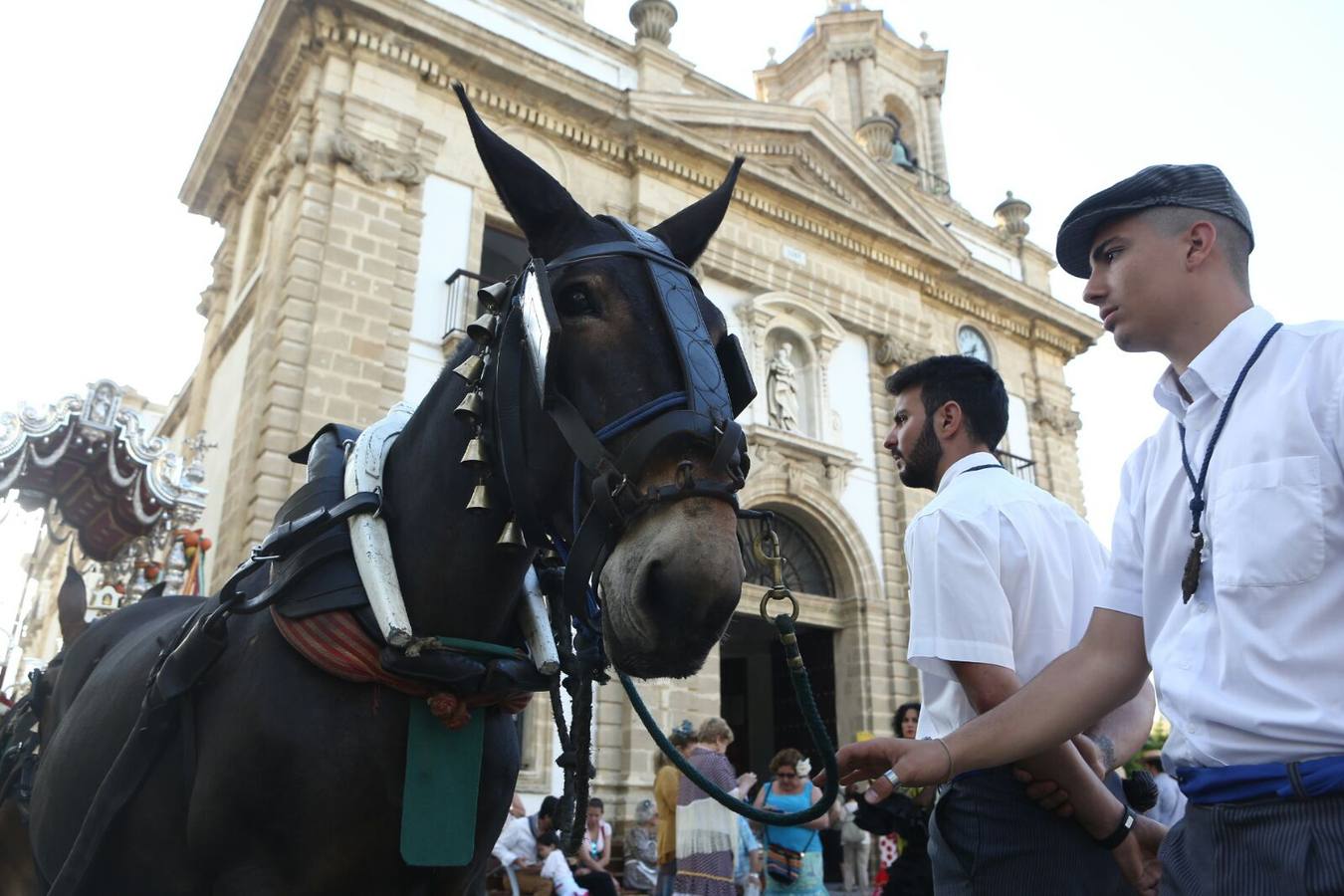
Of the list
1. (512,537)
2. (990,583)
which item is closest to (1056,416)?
(990,583)

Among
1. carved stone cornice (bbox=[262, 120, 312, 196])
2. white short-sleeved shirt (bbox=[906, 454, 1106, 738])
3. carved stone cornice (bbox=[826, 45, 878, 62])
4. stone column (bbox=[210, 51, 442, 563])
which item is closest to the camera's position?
white short-sleeved shirt (bbox=[906, 454, 1106, 738])

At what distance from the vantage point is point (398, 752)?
6.43 feet

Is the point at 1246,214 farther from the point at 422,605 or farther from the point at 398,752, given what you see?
the point at 398,752

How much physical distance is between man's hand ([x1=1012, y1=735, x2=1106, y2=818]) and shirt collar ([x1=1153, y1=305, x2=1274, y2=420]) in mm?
869

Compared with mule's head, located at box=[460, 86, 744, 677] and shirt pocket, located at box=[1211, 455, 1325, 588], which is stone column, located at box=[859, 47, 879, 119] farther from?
shirt pocket, located at box=[1211, 455, 1325, 588]

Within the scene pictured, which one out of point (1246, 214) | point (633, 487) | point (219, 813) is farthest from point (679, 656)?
point (1246, 214)

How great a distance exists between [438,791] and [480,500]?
0.59 meters

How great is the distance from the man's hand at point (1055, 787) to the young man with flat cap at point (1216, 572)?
0.35m

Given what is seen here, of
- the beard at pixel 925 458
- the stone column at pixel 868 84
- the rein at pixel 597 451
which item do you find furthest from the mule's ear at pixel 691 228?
the stone column at pixel 868 84

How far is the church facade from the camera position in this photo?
11383mm

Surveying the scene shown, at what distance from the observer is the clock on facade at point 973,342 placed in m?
18.3

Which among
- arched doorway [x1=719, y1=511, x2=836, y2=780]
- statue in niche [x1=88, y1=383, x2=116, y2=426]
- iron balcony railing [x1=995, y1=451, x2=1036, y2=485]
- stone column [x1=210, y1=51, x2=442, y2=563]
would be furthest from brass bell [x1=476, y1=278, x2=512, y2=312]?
iron balcony railing [x1=995, y1=451, x2=1036, y2=485]

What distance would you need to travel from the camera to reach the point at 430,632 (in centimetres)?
202

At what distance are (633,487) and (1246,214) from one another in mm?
1225
